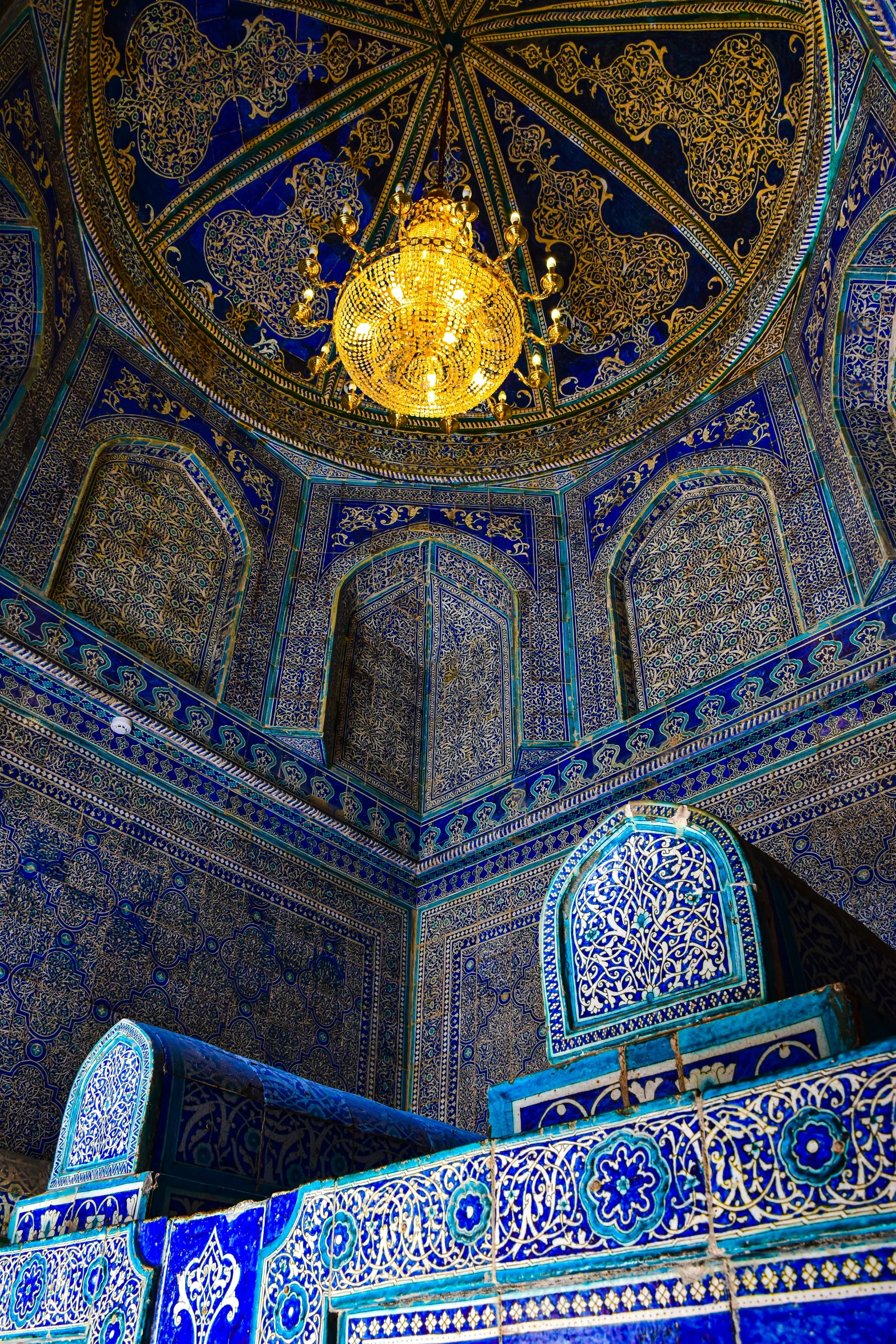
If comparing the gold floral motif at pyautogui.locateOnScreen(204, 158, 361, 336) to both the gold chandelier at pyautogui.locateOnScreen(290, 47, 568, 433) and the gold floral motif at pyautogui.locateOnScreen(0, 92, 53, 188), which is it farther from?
the gold chandelier at pyautogui.locateOnScreen(290, 47, 568, 433)

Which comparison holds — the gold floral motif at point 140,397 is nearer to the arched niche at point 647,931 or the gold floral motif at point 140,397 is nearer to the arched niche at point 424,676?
the arched niche at point 424,676

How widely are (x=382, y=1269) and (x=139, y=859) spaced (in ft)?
10.00

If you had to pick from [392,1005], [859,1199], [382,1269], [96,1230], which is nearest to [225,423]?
[392,1005]

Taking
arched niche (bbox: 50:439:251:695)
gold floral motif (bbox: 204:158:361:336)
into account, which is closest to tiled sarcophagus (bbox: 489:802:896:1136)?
arched niche (bbox: 50:439:251:695)

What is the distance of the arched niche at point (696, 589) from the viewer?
518cm

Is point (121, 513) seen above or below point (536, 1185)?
above

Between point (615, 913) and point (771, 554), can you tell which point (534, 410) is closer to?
point (771, 554)

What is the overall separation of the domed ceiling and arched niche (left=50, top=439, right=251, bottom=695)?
2.68 feet

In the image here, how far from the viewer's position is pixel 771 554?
5.30m

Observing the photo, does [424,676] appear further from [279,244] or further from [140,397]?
[279,244]

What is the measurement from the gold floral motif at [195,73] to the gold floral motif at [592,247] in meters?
1.13

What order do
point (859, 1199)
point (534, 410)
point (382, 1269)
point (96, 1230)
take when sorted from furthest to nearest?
point (534, 410)
point (96, 1230)
point (382, 1269)
point (859, 1199)

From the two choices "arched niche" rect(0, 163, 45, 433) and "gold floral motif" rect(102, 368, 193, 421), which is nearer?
"arched niche" rect(0, 163, 45, 433)

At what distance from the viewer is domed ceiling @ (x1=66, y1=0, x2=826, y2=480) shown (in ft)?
19.6
